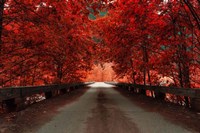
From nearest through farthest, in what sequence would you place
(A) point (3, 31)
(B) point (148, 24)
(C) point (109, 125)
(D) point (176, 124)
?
(C) point (109, 125) → (D) point (176, 124) → (A) point (3, 31) → (B) point (148, 24)

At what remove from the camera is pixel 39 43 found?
975 cm

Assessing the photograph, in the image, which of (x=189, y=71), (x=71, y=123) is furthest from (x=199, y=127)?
(x=189, y=71)

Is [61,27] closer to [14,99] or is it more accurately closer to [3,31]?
[3,31]

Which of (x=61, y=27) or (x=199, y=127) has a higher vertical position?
(x=61, y=27)

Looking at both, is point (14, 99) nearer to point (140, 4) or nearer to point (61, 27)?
point (61, 27)

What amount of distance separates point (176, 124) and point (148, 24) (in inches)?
281

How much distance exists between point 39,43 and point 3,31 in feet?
5.49

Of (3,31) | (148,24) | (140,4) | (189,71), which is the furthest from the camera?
(189,71)

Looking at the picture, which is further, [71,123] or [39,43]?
[39,43]

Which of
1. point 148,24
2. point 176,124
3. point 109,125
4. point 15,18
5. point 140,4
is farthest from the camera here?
point 148,24

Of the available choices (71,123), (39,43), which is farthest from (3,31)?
(71,123)

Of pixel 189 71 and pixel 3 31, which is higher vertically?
pixel 3 31

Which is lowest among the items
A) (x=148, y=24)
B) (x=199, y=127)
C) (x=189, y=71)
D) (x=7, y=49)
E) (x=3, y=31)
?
(x=199, y=127)

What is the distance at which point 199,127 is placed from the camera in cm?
529
